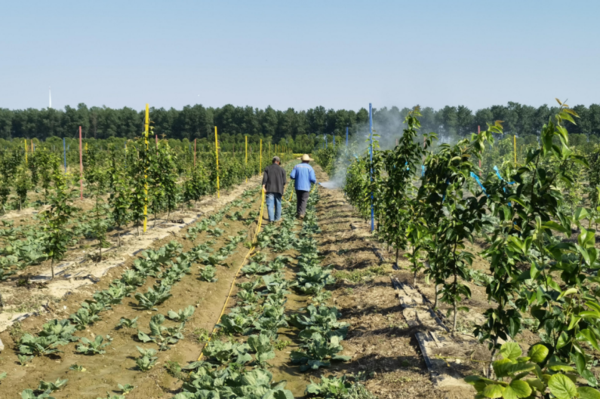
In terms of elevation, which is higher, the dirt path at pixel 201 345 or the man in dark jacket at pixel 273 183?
the man in dark jacket at pixel 273 183

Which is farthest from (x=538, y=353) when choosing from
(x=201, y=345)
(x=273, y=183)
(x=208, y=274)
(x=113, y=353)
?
(x=273, y=183)

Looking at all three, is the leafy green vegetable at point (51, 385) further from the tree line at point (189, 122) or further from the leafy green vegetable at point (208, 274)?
the tree line at point (189, 122)

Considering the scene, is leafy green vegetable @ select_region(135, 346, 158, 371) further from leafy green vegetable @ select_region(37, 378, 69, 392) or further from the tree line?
the tree line

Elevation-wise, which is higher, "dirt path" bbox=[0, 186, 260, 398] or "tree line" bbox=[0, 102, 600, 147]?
"tree line" bbox=[0, 102, 600, 147]

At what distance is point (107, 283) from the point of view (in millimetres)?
6762

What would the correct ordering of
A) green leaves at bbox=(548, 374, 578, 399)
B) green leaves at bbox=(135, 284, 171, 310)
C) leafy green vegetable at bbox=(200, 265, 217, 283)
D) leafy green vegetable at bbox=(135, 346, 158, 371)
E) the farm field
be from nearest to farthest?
1. green leaves at bbox=(548, 374, 578, 399)
2. the farm field
3. leafy green vegetable at bbox=(135, 346, 158, 371)
4. green leaves at bbox=(135, 284, 171, 310)
5. leafy green vegetable at bbox=(200, 265, 217, 283)

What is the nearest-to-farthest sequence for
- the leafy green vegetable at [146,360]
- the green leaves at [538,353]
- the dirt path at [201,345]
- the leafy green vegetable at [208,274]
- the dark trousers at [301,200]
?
the green leaves at [538,353] → the dirt path at [201,345] → the leafy green vegetable at [146,360] → the leafy green vegetable at [208,274] → the dark trousers at [301,200]

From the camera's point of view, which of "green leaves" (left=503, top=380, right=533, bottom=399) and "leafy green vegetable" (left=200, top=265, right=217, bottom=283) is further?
"leafy green vegetable" (left=200, top=265, right=217, bottom=283)

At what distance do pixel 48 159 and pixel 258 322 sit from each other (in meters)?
12.6

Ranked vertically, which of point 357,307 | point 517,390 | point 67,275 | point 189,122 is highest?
point 189,122

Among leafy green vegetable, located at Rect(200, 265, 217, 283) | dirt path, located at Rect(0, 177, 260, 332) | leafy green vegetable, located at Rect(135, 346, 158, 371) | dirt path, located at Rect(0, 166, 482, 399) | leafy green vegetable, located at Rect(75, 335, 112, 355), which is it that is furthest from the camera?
leafy green vegetable, located at Rect(200, 265, 217, 283)

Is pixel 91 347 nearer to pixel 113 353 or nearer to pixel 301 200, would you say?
pixel 113 353

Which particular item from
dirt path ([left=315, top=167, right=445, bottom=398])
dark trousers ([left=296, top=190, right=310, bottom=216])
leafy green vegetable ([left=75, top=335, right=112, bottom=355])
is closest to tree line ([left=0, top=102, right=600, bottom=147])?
dark trousers ([left=296, top=190, right=310, bottom=216])

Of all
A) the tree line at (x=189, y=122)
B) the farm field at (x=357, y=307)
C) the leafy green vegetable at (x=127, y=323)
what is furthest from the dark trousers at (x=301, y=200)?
the tree line at (x=189, y=122)
